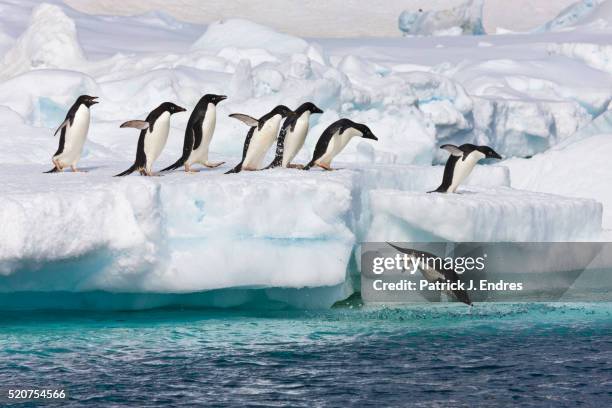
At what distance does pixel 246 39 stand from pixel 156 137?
62.0 ft

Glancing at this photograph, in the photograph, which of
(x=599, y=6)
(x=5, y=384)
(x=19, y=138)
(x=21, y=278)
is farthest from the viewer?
(x=599, y=6)

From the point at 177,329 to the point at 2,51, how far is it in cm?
2423

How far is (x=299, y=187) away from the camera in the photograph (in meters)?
11.4

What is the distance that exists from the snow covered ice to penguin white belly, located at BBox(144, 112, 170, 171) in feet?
1.74

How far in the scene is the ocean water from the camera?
8.30m

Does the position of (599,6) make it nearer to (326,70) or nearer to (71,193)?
(326,70)

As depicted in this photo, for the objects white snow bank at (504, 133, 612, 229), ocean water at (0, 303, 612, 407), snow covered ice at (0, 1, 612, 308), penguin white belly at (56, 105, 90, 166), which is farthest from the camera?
white snow bank at (504, 133, 612, 229)

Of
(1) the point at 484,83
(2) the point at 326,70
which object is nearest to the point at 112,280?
(2) the point at 326,70

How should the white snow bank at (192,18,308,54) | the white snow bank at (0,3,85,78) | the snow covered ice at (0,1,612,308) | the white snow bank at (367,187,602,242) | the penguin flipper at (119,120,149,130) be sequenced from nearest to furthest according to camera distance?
1. the snow covered ice at (0,1,612,308)
2. the penguin flipper at (119,120,149,130)
3. the white snow bank at (367,187,602,242)
4. the white snow bank at (0,3,85,78)
5. the white snow bank at (192,18,308,54)

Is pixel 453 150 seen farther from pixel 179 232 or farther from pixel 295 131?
pixel 179 232

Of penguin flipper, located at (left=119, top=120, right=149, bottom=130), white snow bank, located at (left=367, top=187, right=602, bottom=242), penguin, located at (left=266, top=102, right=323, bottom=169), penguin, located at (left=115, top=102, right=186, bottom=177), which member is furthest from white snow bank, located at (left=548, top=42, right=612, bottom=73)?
penguin flipper, located at (left=119, top=120, right=149, bottom=130)

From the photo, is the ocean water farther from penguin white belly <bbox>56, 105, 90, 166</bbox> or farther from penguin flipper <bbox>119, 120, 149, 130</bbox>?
penguin white belly <bbox>56, 105, 90, 166</bbox>

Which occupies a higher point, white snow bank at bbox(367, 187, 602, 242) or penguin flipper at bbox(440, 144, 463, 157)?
penguin flipper at bbox(440, 144, 463, 157)

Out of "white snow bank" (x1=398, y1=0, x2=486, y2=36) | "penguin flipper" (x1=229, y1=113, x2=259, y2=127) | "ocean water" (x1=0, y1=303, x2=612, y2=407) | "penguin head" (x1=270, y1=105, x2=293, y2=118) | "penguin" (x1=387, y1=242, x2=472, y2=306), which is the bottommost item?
"ocean water" (x1=0, y1=303, x2=612, y2=407)
